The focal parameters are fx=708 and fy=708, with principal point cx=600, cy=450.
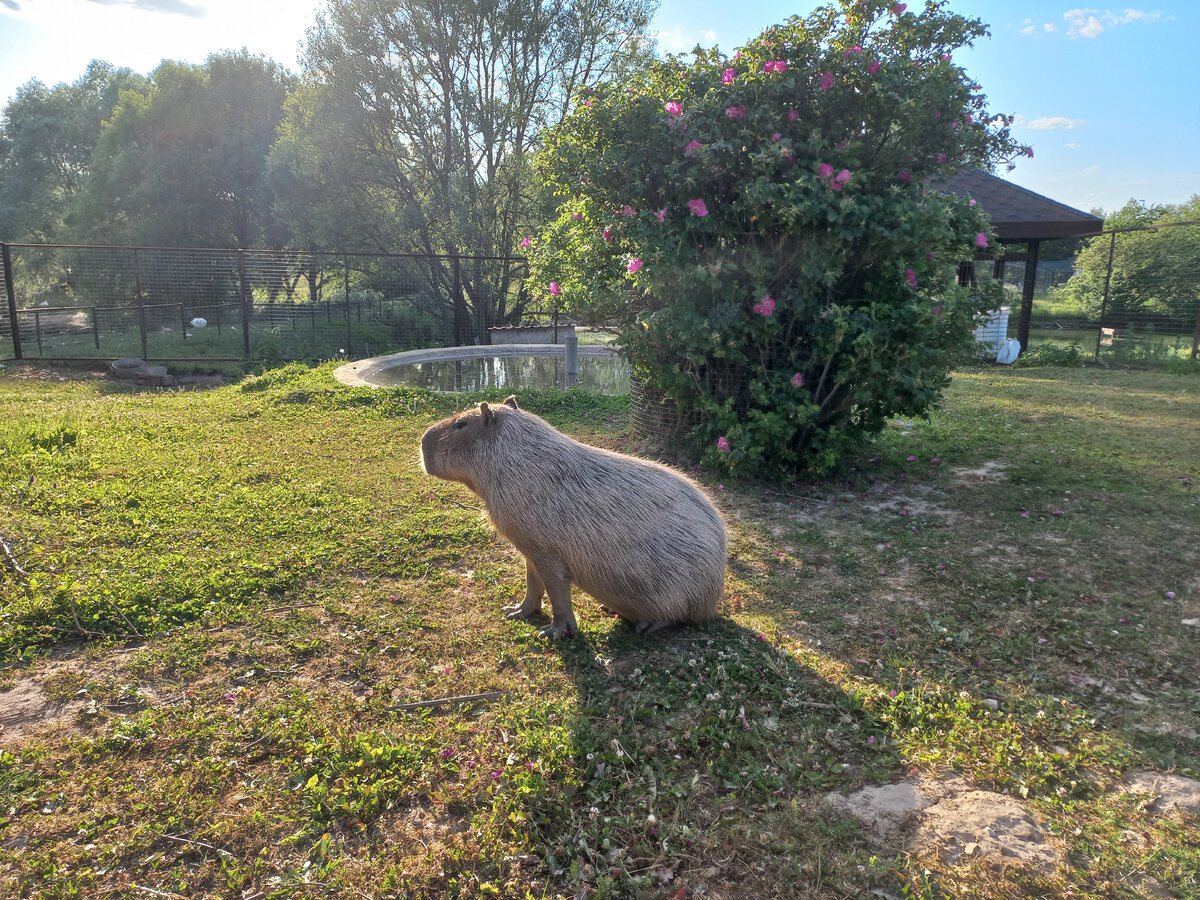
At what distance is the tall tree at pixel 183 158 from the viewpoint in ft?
73.0

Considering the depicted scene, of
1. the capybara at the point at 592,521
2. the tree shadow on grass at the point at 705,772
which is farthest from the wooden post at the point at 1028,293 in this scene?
the tree shadow on grass at the point at 705,772

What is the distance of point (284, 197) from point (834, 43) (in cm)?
1753

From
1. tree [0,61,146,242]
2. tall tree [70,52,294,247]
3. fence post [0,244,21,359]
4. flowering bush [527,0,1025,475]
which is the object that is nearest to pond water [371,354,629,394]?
flowering bush [527,0,1025,475]

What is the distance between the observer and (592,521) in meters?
3.23

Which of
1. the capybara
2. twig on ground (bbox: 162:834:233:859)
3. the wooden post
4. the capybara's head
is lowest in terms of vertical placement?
twig on ground (bbox: 162:834:233:859)

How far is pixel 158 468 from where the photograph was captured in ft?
18.3

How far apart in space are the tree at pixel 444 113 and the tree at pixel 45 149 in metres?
15.1

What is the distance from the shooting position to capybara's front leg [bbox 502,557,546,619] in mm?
3525

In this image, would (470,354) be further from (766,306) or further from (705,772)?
(705,772)

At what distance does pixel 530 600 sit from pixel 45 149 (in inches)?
1341

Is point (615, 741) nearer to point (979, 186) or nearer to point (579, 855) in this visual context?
point (579, 855)

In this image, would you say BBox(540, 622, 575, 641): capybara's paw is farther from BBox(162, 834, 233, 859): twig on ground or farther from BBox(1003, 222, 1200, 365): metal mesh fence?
BBox(1003, 222, 1200, 365): metal mesh fence

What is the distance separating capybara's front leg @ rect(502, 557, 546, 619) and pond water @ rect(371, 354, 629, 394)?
5.94 m

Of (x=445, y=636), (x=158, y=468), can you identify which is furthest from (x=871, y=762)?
(x=158, y=468)
